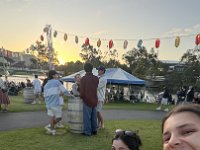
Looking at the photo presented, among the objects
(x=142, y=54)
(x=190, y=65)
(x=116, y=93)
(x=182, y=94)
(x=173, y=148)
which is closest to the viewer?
(x=173, y=148)

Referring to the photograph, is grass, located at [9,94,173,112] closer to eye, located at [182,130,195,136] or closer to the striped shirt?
the striped shirt

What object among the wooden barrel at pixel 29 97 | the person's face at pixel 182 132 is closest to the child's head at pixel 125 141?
the person's face at pixel 182 132

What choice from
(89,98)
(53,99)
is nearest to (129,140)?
(89,98)

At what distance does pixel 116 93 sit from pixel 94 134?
1622cm

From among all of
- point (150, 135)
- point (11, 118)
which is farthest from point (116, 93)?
point (150, 135)

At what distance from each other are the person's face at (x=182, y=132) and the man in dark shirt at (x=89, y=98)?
22.3 feet

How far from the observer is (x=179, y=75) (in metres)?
33.2

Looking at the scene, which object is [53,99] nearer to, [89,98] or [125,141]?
[89,98]

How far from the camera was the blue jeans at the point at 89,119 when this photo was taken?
792 cm

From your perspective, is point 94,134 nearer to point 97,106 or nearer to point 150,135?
point 97,106

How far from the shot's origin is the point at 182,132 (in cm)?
104

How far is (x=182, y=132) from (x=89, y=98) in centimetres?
688

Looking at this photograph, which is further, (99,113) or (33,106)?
(33,106)

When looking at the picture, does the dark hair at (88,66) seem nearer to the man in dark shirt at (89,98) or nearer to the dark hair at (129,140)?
the man in dark shirt at (89,98)
